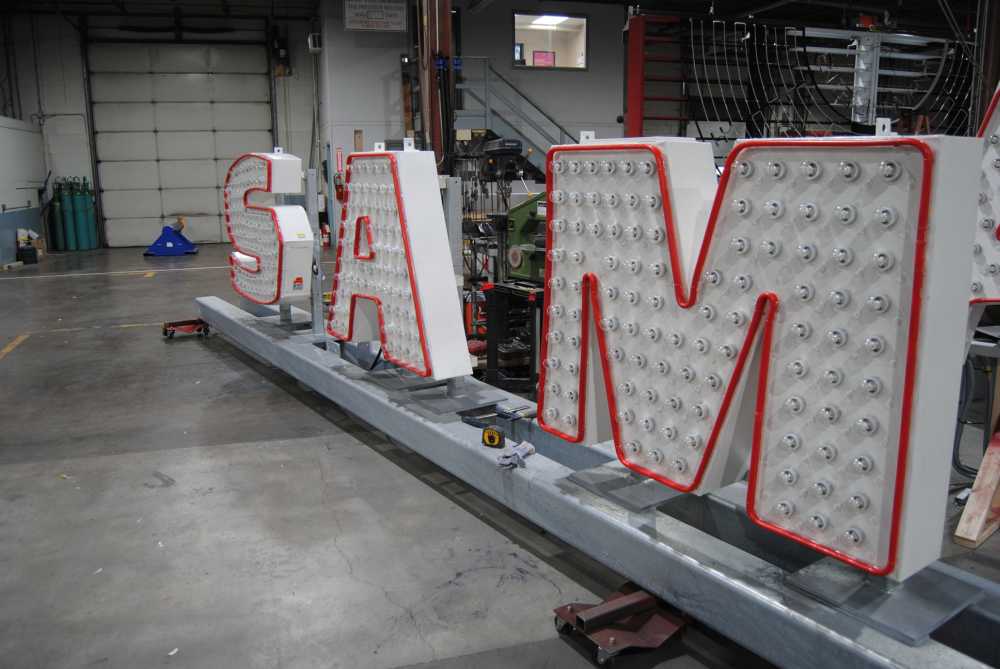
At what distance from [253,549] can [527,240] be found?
3.27 m

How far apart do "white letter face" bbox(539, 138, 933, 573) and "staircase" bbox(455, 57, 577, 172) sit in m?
13.1

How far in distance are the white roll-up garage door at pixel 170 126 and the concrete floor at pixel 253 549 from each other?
A: 13.1 m

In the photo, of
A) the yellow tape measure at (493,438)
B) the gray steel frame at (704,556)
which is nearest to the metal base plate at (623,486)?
the gray steel frame at (704,556)

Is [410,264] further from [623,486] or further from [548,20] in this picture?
[548,20]

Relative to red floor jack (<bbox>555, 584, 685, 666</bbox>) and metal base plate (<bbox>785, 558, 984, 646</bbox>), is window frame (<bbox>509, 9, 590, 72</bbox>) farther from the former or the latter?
metal base plate (<bbox>785, 558, 984, 646</bbox>)

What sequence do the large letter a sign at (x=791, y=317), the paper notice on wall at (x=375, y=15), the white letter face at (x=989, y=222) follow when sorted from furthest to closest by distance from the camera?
the paper notice on wall at (x=375, y=15) < the white letter face at (x=989, y=222) < the large letter a sign at (x=791, y=317)

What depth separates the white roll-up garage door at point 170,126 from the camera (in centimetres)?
1758

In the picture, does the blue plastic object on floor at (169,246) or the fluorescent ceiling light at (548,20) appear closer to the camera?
the blue plastic object on floor at (169,246)

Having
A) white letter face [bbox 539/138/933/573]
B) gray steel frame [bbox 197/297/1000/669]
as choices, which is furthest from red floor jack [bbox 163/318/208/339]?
white letter face [bbox 539/138/933/573]

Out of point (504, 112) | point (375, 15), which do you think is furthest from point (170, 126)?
point (504, 112)

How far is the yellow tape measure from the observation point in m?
3.69

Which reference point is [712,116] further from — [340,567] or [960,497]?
[340,567]

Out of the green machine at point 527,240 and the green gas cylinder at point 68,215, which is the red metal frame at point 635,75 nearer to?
the green machine at point 527,240

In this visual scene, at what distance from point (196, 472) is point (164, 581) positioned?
1249 millimetres
